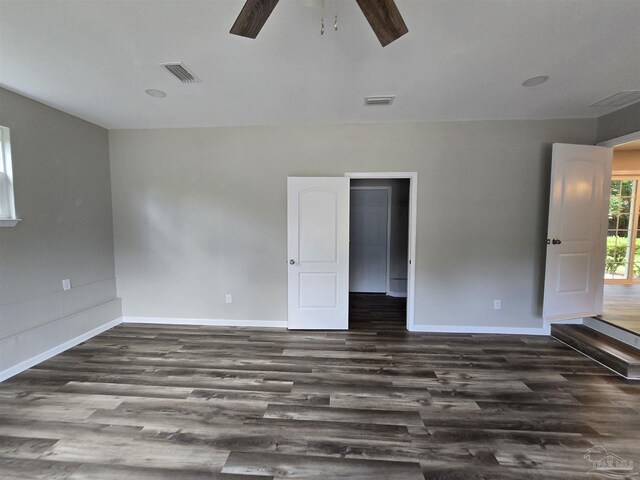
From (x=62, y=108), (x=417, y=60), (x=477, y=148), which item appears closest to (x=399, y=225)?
(x=477, y=148)

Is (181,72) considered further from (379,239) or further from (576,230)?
(576,230)

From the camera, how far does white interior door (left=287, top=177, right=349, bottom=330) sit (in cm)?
344

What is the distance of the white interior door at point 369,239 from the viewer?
5.49m

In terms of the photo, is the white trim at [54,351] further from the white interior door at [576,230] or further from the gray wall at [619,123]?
the gray wall at [619,123]

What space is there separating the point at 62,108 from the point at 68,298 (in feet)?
7.04

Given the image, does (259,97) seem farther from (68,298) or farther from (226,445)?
(68,298)

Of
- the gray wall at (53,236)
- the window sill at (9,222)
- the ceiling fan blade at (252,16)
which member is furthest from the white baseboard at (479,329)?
the window sill at (9,222)

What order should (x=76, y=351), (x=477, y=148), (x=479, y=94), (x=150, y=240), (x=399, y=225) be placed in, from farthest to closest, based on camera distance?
(x=399, y=225)
(x=150, y=240)
(x=477, y=148)
(x=76, y=351)
(x=479, y=94)

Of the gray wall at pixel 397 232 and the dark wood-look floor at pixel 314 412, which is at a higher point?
the gray wall at pixel 397 232

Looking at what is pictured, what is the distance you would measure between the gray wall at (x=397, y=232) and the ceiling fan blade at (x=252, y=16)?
13.0 ft

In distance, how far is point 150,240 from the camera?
3.72 metres

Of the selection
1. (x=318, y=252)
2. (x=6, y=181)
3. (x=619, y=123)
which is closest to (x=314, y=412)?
(x=318, y=252)

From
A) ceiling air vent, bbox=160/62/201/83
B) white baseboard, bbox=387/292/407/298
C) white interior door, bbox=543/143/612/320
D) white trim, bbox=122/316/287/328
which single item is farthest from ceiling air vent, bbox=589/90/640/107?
white trim, bbox=122/316/287/328

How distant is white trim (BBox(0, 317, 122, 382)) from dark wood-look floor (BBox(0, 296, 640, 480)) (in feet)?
0.27
